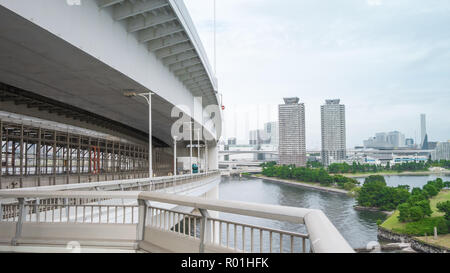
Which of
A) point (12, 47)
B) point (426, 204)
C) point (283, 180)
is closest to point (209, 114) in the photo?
point (12, 47)

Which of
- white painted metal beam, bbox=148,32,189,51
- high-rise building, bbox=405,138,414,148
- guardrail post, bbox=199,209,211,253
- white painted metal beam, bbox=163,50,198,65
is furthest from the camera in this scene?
high-rise building, bbox=405,138,414,148

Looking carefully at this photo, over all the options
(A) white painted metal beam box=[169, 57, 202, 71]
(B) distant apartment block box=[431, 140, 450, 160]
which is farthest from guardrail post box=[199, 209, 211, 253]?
(B) distant apartment block box=[431, 140, 450, 160]

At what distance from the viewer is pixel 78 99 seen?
18016mm

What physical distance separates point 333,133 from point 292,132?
22.3 meters

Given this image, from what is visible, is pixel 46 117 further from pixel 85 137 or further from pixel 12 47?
pixel 12 47

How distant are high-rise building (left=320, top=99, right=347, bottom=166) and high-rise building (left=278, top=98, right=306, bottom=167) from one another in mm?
12469

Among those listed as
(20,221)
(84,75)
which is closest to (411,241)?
(84,75)

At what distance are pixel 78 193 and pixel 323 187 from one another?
295 ft

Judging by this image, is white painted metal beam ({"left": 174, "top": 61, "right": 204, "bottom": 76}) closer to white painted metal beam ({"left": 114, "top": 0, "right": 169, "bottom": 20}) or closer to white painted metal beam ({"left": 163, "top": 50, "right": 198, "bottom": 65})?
white painted metal beam ({"left": 163, "top": 50, "right": 198, "bottom": 65})

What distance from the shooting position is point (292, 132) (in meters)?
193

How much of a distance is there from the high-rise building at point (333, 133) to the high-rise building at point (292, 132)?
12.5m

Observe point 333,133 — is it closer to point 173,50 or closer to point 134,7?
point 173,50

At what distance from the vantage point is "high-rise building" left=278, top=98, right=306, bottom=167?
188500 millimetres
